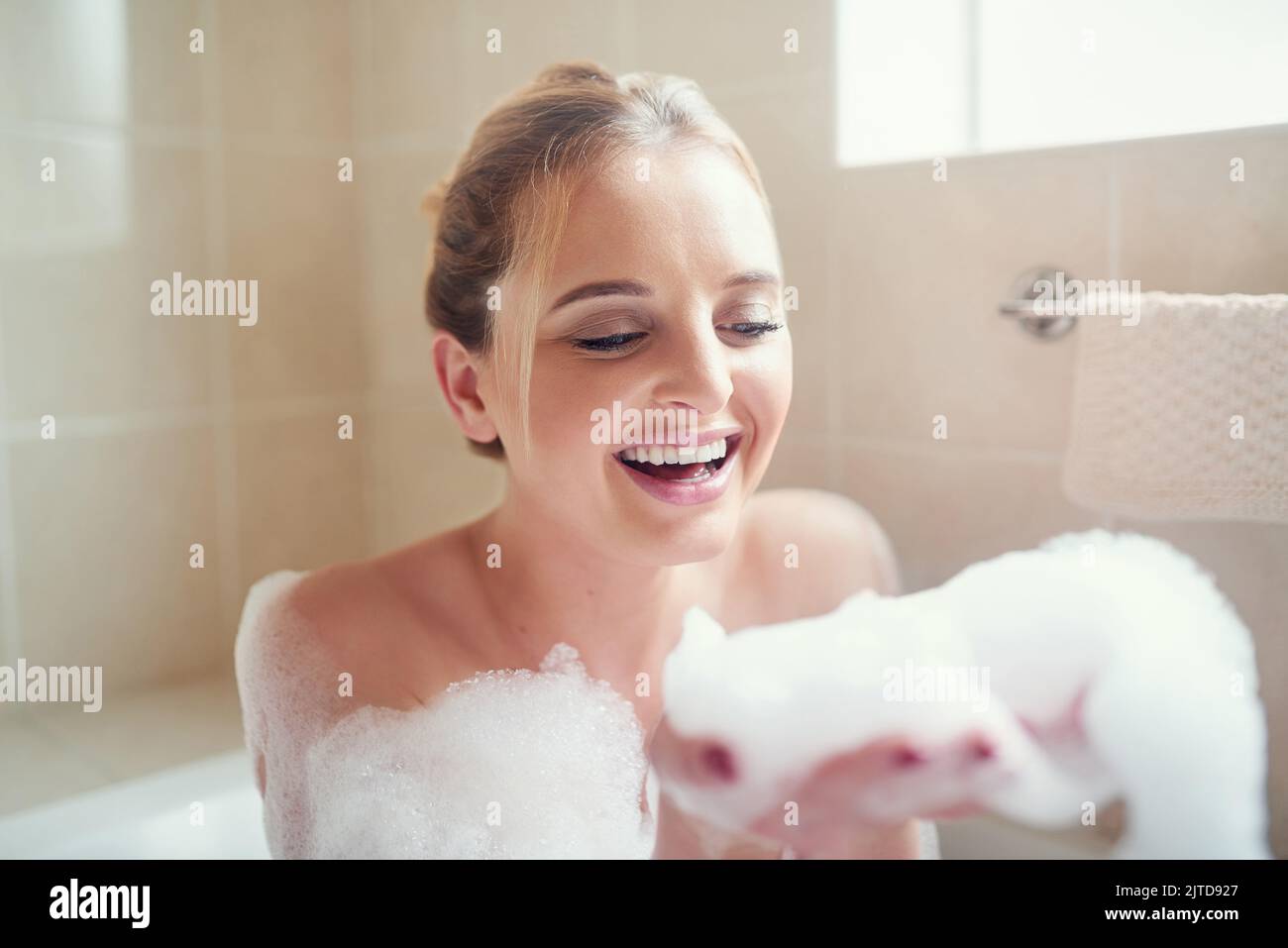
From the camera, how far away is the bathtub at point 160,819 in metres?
0.93

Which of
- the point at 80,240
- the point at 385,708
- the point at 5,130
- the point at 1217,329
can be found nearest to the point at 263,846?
the point at 385,708

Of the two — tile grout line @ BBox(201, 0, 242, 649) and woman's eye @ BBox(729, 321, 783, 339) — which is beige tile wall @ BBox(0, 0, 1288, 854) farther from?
woman's eye @ BBox(729, 321, 783, 339)

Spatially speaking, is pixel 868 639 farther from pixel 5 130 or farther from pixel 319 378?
pixel 5 130

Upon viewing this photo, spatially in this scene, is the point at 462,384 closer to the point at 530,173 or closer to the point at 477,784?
the point at 530,173

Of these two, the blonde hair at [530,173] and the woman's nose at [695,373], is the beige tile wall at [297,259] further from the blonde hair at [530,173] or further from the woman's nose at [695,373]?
the woman's nose at [695,373]

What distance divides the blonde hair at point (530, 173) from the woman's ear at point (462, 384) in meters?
0.02

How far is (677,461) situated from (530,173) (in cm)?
24

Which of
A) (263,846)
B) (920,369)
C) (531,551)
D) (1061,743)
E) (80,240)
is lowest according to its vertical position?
(263,846)

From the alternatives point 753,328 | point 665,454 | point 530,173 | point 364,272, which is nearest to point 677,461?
point 665,454

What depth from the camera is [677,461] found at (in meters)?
0.81

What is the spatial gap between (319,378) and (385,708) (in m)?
0.31

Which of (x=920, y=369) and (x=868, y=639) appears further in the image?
(x=920, y=369)

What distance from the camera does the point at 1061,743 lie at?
2.49 feet

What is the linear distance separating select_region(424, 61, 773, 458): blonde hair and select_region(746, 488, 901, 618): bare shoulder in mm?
301
